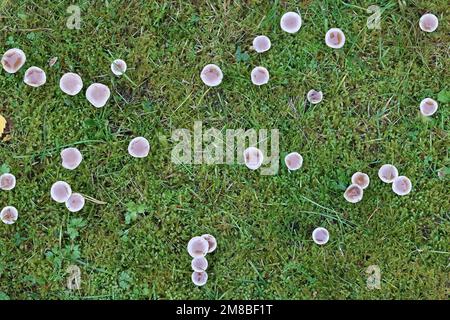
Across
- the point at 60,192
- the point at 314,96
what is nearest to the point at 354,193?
the point at 314,96

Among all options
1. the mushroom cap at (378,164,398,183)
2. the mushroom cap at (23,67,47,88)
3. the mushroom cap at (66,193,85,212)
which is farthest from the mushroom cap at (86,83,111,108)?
the mushroom cap at (378,164,398,183)

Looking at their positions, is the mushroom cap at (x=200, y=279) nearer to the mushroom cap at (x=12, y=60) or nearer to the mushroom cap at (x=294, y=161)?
the mushroom cap at (x=294, y=161)

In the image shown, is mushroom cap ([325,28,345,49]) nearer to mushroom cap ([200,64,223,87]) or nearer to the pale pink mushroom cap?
the pale pink mushroom cap

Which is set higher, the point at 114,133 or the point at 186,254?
the point at 114,133

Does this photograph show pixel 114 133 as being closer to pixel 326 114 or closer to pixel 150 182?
pixel 150 182

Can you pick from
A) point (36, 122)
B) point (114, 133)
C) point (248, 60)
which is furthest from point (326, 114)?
point (36, 122)

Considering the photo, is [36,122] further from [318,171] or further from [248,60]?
[318,171]
